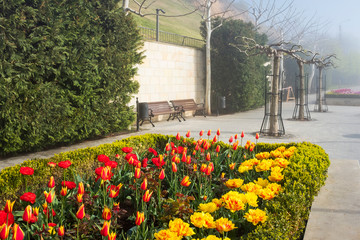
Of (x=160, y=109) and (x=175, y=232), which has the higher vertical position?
(x=160, y=109)

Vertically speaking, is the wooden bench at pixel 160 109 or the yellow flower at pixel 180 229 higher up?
the wooden bench at pixel 160 109

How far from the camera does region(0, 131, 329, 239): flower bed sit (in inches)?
88.4

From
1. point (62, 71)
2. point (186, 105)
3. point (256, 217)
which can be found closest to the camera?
point (256, 217)

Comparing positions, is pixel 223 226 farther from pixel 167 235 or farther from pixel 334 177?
pixel 334 177

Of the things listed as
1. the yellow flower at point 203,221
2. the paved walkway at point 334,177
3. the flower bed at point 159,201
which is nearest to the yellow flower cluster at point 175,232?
the flower bed at point 159,201

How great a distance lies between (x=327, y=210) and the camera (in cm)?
333

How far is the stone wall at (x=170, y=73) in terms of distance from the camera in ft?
42.5

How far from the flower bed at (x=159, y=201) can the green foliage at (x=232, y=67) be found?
12.1 m

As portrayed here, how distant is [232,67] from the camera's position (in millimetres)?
16578

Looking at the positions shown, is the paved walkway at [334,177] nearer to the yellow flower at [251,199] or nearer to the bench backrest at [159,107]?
the yellow flower at [251,199]

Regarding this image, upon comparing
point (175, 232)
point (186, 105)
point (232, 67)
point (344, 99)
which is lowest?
point (175, 232)

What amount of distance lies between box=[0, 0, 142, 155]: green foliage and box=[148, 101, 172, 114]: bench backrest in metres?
2.51

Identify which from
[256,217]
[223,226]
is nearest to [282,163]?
A: [256,217]

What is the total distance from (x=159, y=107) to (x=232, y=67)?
5380 mm
